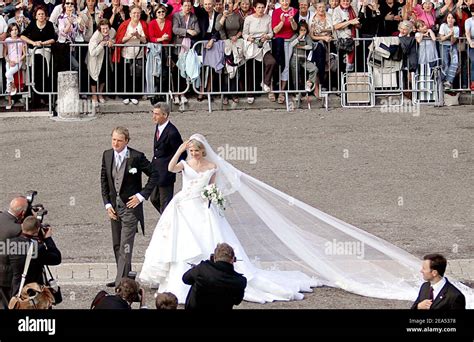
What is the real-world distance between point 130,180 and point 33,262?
2.91 metres

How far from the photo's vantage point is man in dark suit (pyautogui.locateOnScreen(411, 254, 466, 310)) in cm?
1184

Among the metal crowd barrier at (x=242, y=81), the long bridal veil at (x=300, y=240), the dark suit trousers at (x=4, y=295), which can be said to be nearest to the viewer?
the dark suit trousers at (x=4, y=295)

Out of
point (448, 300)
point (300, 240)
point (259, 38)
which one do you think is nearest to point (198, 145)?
point (300, 240)

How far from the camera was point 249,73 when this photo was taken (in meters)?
24.7

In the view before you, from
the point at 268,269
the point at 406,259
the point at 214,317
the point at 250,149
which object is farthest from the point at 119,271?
the point at 250,149

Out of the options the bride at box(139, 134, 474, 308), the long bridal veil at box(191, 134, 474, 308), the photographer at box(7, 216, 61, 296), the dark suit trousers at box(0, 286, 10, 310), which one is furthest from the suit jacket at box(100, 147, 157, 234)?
the dark suit trousers at box(0, 286, 10, 310)

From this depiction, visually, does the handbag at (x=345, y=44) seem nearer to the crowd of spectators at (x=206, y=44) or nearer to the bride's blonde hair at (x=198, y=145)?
the crowd of spectators at (x=206, y=44)

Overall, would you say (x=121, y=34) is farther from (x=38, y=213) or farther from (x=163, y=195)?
(x=38, y=213)

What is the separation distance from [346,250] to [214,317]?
537cm

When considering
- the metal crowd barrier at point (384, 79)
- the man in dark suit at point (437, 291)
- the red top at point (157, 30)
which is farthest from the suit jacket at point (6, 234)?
the metal crowd barrier at point (384, 79)

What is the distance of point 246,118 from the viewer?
2408 centimetres

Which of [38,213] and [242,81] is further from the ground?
[242,81]

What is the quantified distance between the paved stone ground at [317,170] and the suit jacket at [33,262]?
5.31 feet

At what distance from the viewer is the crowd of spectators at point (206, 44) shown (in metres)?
24.2
